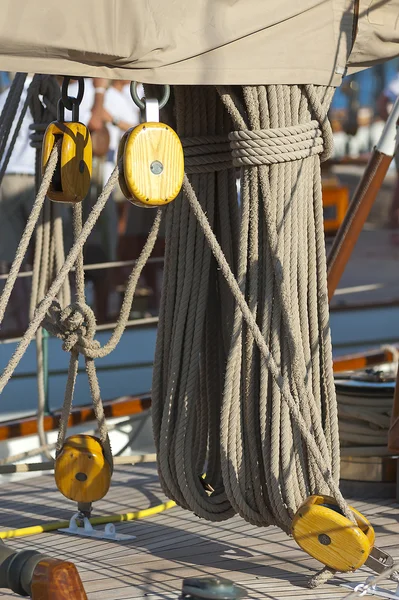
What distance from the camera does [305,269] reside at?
10.5 feet

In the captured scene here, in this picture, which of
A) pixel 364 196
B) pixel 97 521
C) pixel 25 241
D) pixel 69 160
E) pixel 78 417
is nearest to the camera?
pixel 25 241

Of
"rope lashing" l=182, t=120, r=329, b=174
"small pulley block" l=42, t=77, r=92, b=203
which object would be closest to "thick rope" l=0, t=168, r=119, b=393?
"small pulley block" l=42, t=77, r=92, b=203

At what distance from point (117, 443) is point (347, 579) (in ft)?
7.51

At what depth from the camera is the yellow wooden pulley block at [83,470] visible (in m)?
3.50

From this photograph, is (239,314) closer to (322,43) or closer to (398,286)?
(322,43)

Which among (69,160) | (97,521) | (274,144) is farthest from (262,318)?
(97,521)

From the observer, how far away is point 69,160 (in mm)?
3057

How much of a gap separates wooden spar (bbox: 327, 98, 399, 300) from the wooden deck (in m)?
0.93

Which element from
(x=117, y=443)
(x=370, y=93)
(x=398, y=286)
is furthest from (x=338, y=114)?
(x=117, y=443)

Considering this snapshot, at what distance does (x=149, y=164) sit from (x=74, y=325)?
2.46 ft

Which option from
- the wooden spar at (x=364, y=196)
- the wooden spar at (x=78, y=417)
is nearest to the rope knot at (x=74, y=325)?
the wooden spar at (x=364, y=196)

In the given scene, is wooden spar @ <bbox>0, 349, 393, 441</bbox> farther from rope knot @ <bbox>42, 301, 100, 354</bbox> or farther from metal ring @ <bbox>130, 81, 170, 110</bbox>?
metal ring @ <bbox>130, 81, 170, 110</bbox>

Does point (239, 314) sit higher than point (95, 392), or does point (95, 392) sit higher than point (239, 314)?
point (239, 314)

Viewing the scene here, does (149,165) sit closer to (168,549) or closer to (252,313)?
(252,313)
